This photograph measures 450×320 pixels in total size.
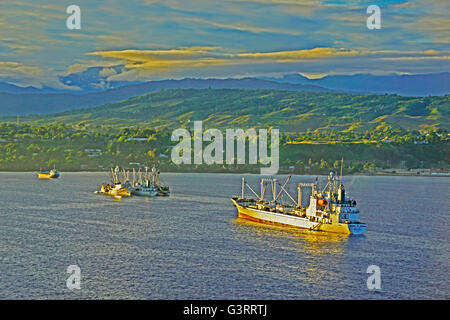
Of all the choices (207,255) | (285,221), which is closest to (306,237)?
(285,221)

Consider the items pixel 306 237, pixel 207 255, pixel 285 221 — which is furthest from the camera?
pixel 285 221

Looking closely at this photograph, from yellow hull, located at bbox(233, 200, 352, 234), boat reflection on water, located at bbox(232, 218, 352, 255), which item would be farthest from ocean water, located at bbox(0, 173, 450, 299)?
→ yellow hull, located at bbox(233, 200, 352, 234)

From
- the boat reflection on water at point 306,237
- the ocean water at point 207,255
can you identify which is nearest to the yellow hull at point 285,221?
the boat reflection on water at point 306,237

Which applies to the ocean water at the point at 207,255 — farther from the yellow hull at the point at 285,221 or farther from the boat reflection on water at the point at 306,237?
the yellow hull at the point at 285,221

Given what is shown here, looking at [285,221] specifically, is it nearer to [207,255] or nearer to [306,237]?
[306,237]
